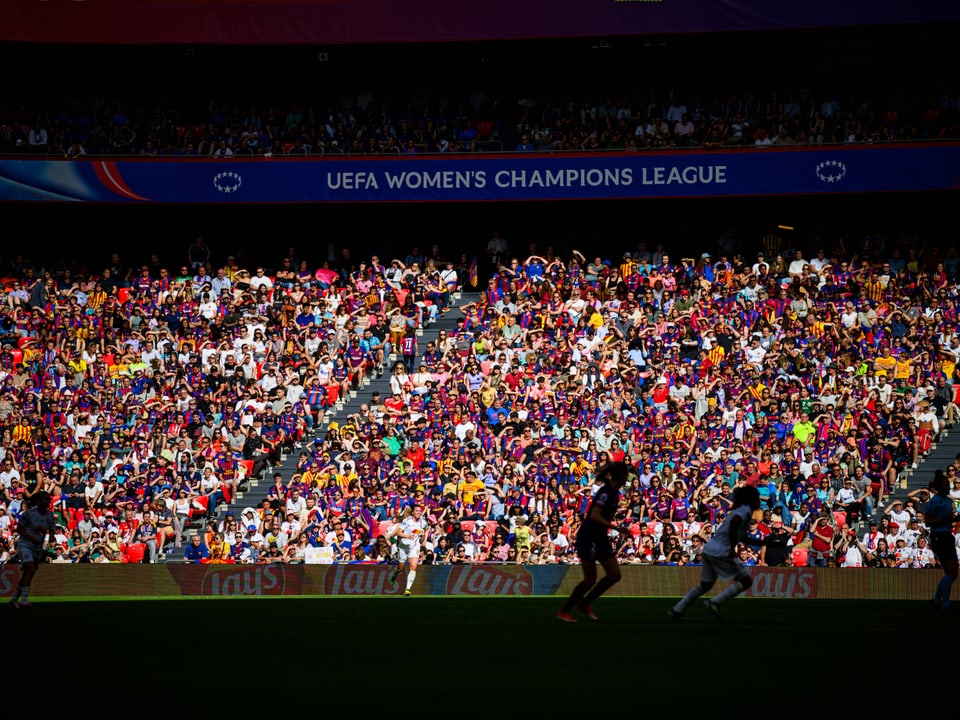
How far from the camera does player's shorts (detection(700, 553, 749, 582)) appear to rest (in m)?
15.2

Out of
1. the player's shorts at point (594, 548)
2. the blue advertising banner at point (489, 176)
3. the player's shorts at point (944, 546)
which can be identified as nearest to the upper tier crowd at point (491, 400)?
the blue advertising banner at point (489, 176)

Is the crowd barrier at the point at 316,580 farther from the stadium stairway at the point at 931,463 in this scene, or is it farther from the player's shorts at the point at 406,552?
the stadium stairway at the point at 931,463

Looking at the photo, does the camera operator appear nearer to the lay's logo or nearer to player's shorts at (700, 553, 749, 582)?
the lay's logo

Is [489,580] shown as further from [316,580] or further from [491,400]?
[491,400]

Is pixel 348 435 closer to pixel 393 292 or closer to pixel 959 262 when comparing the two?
pixel 393 292

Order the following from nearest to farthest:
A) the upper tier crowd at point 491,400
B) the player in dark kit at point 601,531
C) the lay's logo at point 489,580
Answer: the player in dark kit at point 601,531, the lay's logo at point 489,580, the upper tier crowd at point 491,400

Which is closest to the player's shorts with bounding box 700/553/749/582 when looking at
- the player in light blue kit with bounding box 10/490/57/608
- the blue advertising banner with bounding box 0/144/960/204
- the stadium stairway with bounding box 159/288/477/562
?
the player in light blue kit with bounding box 10/490/57/608

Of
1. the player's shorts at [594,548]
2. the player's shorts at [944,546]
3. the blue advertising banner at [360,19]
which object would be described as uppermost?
the blue advertising banner at [360,19]

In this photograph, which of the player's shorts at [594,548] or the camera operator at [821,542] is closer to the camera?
the player's shorts at [594,548]

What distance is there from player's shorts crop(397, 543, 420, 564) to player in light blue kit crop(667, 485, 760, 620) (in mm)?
9137

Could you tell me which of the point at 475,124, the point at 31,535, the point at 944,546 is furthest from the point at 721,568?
the point at 475,124

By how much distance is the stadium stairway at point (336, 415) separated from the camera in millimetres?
27672

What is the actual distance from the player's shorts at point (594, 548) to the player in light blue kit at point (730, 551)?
1.03 metres

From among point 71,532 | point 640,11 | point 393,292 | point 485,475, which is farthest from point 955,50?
point 71,532
